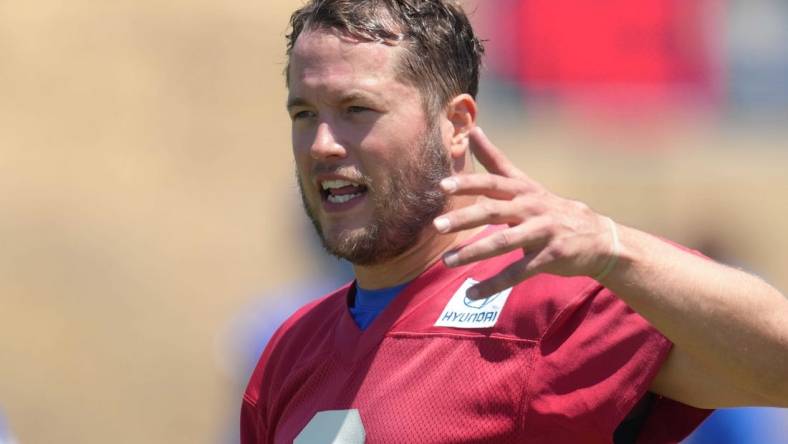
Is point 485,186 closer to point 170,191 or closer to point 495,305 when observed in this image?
point 495,305

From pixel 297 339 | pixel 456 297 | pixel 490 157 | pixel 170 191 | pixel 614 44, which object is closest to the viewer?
pixel 490 157

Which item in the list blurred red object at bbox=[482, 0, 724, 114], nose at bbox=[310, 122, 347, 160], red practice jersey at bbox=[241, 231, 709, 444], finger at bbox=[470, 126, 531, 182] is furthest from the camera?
blurred red object at bbox=[482, 0, 724, 114]

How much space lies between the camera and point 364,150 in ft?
8.09

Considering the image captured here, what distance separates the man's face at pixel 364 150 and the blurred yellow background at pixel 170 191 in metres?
4.26

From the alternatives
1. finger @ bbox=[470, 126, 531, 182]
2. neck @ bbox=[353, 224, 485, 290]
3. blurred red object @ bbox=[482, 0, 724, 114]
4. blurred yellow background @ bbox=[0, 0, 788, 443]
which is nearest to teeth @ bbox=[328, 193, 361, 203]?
neck @ bbox=[353, 224, 485, 290]

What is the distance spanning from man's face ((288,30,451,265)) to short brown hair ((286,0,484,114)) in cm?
3

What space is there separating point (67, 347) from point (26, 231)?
74 cm

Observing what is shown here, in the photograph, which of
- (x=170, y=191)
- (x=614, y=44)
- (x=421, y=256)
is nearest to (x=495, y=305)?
(x=421, y=256)

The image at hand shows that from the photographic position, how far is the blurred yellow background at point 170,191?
695 cm

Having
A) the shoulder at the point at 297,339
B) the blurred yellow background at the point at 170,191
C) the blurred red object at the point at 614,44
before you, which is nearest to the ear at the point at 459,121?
the shoulder at the point at 297,339

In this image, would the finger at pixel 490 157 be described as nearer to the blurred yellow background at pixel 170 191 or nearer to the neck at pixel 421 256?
the neck at pixel 421 256

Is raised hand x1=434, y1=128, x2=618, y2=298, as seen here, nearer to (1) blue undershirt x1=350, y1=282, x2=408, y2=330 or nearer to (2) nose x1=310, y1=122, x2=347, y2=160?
(2) nose x1=310, y1=122, x2=347, y2=160

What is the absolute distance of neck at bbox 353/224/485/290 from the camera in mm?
2578

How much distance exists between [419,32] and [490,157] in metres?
0.64
